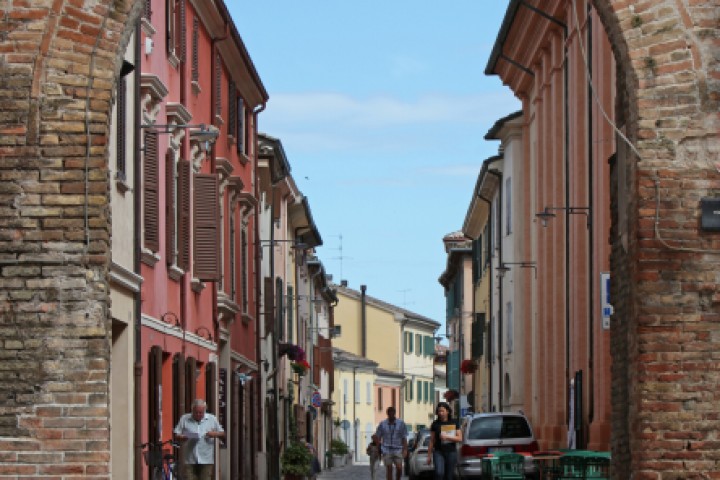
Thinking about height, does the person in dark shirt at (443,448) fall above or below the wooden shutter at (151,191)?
below

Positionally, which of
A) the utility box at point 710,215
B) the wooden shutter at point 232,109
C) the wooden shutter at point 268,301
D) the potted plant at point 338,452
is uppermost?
the wooden shutter at point 232,109

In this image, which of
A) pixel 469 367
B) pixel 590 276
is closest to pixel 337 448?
pixel 469 367

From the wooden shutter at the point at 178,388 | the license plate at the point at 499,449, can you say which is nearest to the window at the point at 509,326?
the license plate at the point at 499,449

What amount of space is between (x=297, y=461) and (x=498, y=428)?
374 cm

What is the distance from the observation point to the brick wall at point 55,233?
40.5 ft

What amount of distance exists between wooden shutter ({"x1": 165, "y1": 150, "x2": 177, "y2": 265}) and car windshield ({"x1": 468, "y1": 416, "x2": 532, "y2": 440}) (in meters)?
7.99

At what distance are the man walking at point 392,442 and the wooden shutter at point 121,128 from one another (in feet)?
30.6

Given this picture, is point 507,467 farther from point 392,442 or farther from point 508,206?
point 508,206

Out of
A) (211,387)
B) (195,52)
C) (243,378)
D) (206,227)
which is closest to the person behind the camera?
(206,227)

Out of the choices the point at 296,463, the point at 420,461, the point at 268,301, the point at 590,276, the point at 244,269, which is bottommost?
the point at 420,461

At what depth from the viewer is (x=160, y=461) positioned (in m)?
21.9

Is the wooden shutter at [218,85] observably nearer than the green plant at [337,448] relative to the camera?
Yes

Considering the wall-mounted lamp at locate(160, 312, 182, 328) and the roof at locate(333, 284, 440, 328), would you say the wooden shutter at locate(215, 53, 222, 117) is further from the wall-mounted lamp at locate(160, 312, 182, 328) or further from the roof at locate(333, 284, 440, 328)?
the roof at locate(333, 284, 440, 328)

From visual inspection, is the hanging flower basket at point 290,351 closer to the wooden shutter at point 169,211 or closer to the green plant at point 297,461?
the green plant at point 297,461
